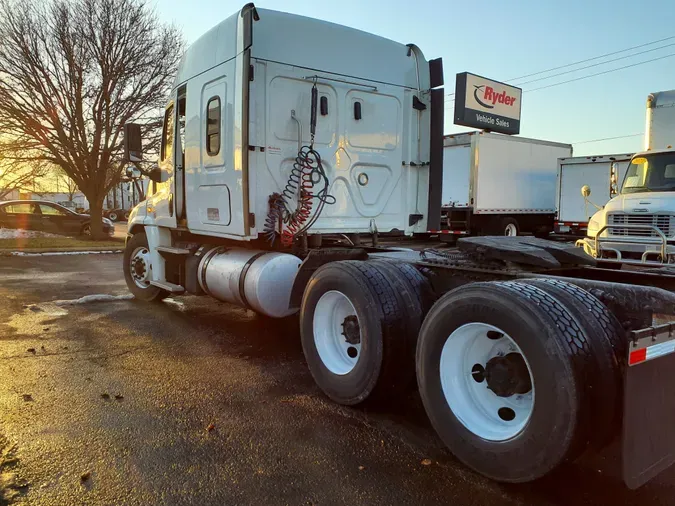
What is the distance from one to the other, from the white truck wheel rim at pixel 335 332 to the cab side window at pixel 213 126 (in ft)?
8.75

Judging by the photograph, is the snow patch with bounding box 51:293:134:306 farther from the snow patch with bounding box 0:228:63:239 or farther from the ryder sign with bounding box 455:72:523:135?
the ryder sign with bounding box 455:72:523:135

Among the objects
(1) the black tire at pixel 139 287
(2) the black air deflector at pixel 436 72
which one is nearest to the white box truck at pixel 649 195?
(2) the black air deflector at pixel 436 72

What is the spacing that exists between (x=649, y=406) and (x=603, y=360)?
0.28 m

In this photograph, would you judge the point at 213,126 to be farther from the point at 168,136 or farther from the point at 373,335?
the point at 373,335

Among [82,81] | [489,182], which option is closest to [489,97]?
[489,182]

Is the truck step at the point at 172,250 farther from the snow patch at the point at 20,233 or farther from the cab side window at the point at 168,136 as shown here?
the snow patch at the point at 20,233

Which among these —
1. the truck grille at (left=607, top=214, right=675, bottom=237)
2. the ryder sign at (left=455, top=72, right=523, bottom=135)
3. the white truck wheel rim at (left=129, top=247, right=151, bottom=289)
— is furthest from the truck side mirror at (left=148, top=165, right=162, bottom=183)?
the ryder sign at (left=455, top=72, right=523, bottom=135)

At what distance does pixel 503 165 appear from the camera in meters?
17.9

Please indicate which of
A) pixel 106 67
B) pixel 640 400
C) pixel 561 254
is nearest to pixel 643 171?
pixel 561 254

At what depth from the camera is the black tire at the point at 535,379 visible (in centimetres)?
254

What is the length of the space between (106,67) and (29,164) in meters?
4.34

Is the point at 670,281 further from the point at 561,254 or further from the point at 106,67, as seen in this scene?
the point at 106,67

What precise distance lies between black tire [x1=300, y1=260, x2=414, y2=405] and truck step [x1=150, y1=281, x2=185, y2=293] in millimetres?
3603

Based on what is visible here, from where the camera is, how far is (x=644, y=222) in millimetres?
8062
